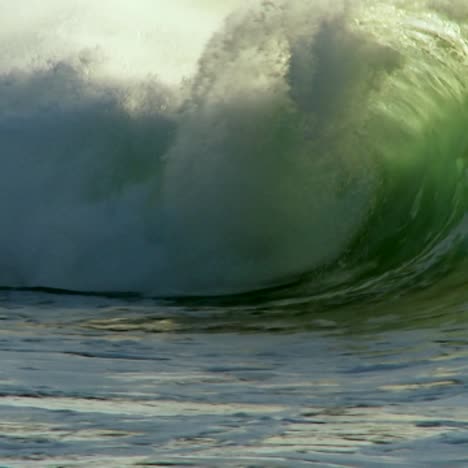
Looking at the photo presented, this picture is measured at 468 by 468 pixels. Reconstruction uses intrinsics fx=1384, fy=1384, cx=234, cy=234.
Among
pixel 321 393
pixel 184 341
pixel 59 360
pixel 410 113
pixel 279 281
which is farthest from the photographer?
pixel 410 113

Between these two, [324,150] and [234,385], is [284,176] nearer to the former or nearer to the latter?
[324,150]

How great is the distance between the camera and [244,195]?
8781mm

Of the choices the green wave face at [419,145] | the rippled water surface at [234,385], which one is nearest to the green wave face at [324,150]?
the green wave face at [419,145]

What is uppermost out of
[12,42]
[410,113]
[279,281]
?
[12,42]

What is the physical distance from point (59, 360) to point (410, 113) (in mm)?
Answer: 4058

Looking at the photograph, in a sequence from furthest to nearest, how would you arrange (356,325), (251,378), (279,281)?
1. (279,281)
2. (356,325)
3. (251,378)

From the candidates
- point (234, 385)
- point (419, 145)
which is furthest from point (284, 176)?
point (234, 385)

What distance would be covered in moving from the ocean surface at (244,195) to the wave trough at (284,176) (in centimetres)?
1

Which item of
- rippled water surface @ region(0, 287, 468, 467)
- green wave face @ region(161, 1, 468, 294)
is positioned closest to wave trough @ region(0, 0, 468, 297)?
green wave face @ region(161, 1, 468, 294)

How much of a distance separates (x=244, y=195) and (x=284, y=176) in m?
0.29

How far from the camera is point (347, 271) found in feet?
27.5

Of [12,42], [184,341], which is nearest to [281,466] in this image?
[184,341]

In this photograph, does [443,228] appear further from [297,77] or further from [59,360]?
[59,360]

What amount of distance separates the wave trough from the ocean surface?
0.04 feet
